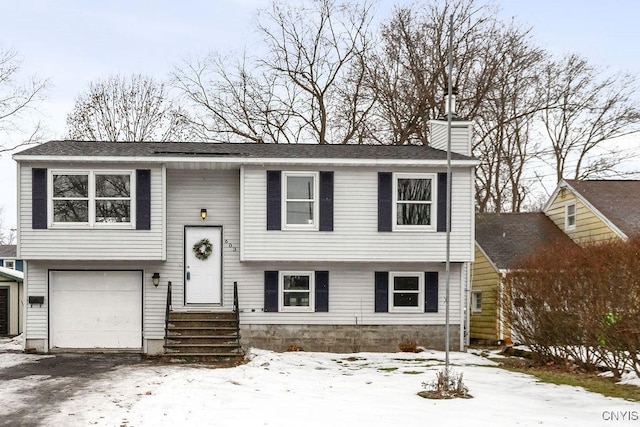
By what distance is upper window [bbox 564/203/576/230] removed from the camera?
23984 mm

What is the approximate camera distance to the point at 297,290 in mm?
18453

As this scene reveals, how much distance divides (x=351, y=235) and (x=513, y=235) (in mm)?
8472

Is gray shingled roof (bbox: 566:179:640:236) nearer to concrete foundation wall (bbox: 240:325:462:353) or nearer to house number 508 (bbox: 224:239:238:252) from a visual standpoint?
concrete foundation wall (bbox: 240:325:462:353)

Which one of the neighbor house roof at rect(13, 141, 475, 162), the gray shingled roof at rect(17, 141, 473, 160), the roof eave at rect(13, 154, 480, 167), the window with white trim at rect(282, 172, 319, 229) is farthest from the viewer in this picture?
the window with white trim at rect(282, 172, 319, 229)

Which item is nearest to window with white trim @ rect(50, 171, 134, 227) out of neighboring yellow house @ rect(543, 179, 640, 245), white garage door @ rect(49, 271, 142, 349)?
white garage door @ rect(49, 271, 142, 349)

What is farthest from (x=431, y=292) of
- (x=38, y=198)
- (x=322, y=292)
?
(x=38, y=198)

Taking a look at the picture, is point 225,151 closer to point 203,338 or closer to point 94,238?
point 94,238

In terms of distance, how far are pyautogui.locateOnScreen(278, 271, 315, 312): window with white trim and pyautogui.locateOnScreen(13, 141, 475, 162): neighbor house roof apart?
3.12 metres

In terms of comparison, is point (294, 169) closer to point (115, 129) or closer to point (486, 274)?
point (486, 274)

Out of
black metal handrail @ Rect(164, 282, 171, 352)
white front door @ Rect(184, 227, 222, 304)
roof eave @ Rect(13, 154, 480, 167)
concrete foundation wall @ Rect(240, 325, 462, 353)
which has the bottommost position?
concrete foundation wall @ Rect(240, 325, 462, 353)

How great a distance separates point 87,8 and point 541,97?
67.3 feet

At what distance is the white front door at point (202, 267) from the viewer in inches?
722

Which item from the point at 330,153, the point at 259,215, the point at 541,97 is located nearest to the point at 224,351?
the point at 259,215

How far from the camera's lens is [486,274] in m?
23.0
